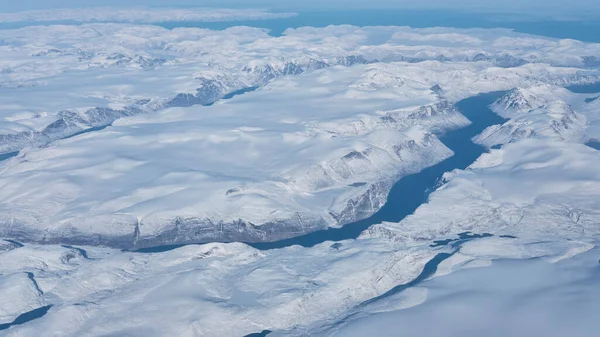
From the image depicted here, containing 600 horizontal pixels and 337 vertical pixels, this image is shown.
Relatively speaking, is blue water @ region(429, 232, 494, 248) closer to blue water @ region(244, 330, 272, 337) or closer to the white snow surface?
the white snow surface

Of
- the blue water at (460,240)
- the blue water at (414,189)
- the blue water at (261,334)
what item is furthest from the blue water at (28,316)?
the blue water at (460,240)

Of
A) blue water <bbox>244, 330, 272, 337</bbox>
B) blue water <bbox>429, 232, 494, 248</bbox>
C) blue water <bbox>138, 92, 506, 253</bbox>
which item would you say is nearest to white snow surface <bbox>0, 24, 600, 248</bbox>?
blue water <bbox>138, 92, 506, 253</bbox>

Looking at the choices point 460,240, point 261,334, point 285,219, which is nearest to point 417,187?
point 285,219

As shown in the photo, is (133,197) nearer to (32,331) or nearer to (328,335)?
(32,331)

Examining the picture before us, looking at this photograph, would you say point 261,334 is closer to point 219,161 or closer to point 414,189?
point 219,161

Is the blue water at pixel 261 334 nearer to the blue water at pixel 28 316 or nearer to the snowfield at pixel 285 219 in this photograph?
the snowfield at pixel 285 219
